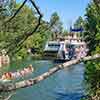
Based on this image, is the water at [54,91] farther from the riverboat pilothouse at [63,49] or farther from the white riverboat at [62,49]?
the white riverboat at [62,49]

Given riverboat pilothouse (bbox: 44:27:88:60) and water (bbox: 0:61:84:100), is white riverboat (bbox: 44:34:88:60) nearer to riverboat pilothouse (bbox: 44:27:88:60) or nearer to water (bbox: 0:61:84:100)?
riverboat pilothouse (bbox: 44:27:88:60)

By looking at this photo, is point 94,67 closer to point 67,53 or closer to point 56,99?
point 56,99

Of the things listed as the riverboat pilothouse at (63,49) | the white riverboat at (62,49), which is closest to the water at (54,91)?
the riverboat pilothouse at (63,49)

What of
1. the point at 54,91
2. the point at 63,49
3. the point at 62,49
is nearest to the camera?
the point at 54,91

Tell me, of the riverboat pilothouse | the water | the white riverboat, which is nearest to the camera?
the water

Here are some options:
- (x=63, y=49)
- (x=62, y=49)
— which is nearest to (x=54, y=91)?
(x=63, y=49)

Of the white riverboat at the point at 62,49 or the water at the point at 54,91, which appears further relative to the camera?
the white riverboat at the point at 62,49

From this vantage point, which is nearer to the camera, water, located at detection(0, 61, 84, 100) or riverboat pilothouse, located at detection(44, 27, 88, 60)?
water, located at detection(0, 61, 84, 100)

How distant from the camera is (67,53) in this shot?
59875 millimetres

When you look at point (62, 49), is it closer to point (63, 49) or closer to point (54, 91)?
point (63, 49)

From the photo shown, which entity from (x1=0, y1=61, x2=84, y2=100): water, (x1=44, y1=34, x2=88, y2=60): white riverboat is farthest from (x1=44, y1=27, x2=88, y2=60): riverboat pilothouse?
(x1=0, y1=61, x2=84, y2=100): water

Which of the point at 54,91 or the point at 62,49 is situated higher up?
the point at 62,49

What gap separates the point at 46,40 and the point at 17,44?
216 feet

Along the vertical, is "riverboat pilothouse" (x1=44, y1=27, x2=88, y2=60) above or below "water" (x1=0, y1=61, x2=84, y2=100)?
above
